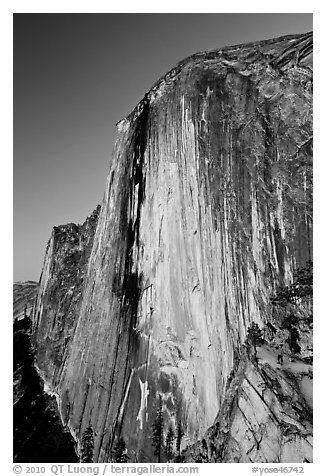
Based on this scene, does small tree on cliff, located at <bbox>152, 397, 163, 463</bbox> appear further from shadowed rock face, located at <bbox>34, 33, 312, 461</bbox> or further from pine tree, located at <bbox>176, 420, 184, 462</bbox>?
pine tree, located at <bbox>176, 420, 184, 462</bbox>

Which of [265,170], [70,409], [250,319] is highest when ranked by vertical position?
[265,170]

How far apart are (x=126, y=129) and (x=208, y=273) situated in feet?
41.7

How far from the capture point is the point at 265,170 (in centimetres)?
2338

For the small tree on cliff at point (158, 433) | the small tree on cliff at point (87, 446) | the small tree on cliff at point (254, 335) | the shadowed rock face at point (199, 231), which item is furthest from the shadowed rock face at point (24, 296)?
the small tree on cliff at point (254, 335)

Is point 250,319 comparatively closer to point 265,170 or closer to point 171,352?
point 171,352

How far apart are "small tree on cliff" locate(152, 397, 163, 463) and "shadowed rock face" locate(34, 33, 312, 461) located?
1.16 feet

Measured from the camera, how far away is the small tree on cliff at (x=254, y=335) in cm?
2159

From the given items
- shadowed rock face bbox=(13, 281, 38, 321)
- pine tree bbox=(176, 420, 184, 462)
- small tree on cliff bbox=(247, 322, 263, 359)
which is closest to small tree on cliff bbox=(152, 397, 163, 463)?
pine tree bbox=(176, 420, 184, 462)

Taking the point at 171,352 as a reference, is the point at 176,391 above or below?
below

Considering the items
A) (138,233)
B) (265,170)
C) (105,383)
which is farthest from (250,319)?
(105,383)

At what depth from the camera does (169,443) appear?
2397 cm

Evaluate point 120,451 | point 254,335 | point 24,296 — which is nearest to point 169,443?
point 120,451

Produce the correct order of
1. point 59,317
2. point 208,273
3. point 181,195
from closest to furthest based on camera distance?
1. point 208,273
2. point 181,195
3. point 59,317

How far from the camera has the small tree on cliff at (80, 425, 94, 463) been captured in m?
27.2
